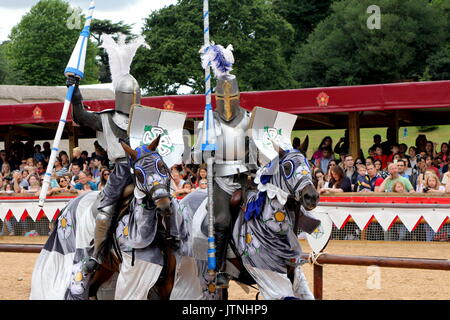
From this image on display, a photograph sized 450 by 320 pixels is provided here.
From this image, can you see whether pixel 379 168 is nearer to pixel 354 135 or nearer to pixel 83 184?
pixel 354 135

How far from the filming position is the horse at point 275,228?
5945 mm

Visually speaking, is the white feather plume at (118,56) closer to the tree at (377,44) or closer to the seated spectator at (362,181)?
the seated spectator at (362,181)

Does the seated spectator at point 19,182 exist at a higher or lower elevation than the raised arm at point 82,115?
lower

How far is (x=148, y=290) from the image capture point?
20.8ft

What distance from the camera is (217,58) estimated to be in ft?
22.4

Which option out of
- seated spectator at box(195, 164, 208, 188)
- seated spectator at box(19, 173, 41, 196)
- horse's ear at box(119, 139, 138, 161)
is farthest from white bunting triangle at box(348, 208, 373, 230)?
seated spectator at box(19, 173, 41, 196)

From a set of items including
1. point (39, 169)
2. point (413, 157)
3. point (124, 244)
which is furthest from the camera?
point (39, 169)

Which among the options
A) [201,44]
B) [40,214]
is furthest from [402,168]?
[201,44]

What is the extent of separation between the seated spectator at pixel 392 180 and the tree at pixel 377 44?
24.0 meters

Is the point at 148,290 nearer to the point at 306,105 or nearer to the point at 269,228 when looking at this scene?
the point at 269,228

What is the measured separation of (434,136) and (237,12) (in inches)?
511

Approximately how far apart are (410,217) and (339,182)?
69.1 inches

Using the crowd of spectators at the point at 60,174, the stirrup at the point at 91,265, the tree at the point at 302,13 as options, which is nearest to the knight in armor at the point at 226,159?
the stirrup at the point at 91,265

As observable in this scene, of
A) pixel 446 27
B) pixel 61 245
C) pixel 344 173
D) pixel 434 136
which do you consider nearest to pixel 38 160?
pixel 344 173
